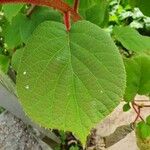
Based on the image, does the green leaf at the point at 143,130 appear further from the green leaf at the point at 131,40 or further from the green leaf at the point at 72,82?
the green leaf at the point at 72,82

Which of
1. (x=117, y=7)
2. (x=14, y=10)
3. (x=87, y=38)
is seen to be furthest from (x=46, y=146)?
(x=87, y=38)

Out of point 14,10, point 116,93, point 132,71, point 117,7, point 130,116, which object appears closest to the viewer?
point 116,93

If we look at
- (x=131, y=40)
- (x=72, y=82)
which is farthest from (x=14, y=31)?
(x=72, y=82)

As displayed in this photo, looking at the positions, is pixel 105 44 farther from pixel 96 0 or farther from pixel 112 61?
pixel 96 0

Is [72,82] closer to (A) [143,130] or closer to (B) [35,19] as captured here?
(A) [143,130]

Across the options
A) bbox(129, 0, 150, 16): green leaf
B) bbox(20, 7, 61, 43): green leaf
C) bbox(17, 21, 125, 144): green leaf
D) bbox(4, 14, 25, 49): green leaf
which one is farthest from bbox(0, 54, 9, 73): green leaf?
bbox(17, 21, 125, 144): green leaf
